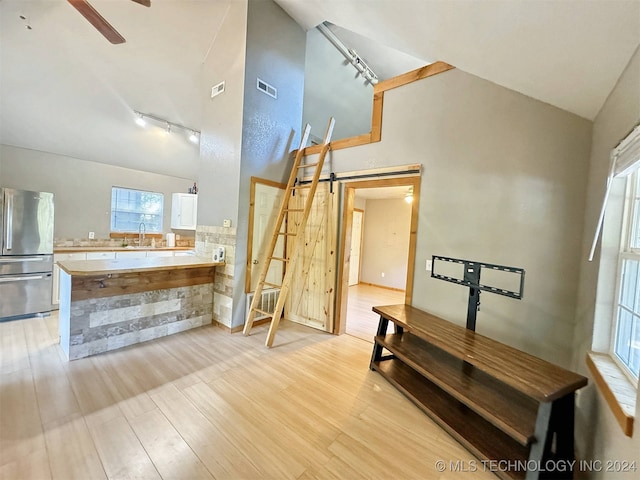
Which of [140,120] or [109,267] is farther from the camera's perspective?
[140,120]

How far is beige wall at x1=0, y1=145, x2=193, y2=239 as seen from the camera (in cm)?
384

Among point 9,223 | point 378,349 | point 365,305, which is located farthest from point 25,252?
point 365,305

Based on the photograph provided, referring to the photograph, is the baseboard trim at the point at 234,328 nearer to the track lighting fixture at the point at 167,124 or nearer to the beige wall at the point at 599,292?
the beige wall at the point at 599,292

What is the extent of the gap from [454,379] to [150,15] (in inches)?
196

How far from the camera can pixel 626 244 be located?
4.56 feet

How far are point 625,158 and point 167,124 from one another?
5481mm

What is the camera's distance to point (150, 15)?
9.98 ft

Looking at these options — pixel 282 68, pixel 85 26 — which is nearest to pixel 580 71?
pixel 282 68

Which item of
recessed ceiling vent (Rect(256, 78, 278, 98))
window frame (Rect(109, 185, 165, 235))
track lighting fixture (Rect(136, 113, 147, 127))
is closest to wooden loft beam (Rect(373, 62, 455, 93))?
recessed ceiling vent (Rect(256, 78, 278, 98))

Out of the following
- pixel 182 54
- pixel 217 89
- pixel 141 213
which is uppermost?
pixel 182 54

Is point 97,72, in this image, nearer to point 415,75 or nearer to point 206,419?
point 415,75

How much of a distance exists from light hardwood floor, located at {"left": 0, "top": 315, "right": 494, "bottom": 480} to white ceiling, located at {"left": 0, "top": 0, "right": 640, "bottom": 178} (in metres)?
2.33

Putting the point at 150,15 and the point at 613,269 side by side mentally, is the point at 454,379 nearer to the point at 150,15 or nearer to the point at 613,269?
the point at 613,269

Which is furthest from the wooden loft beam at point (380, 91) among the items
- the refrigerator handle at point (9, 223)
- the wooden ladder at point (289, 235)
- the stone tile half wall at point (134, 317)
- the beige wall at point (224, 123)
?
the refrigerator handle at point (9, 223)
